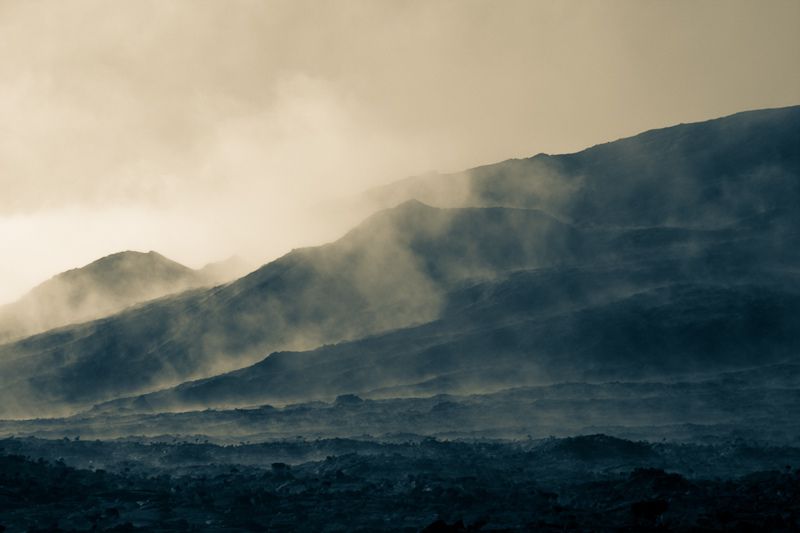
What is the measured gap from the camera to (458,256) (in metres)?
134

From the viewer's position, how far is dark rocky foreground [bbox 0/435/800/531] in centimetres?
2859

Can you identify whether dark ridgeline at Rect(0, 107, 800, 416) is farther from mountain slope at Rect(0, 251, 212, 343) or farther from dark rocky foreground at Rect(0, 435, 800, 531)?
dark rocky foreground at Rect(0, 435, 800, 531)

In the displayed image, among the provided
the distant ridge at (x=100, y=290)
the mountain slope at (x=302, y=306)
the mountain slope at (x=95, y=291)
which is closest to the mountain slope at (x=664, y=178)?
the mountain slope at (x=302, y=306)

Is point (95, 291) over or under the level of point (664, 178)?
over

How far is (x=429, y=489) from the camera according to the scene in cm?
3609

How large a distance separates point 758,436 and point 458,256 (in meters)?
80.6

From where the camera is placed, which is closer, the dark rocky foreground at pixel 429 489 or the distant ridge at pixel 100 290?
the dark rocky foreground at pixel 429 489

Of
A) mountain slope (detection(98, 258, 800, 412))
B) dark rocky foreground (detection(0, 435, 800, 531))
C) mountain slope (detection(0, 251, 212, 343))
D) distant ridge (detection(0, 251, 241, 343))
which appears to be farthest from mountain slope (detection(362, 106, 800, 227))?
dark rocky foreground (detection(0, 435, 800, 531))

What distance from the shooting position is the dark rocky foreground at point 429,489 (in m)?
28.6

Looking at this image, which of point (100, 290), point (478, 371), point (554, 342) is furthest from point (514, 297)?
point (100, 290)

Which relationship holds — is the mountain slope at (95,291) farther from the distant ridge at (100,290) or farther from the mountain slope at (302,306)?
the mountain slope at (302,306)

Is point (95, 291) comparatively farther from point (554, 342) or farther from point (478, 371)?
point (554, 342)

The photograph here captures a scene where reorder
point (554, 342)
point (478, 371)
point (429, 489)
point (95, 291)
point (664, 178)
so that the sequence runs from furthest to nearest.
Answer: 1. point (95, 291)
2. point (664, 178)
3. point (554, 342)
4. point (478, 371)
5. point (429, 489)

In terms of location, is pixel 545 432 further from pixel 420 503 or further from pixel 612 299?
pixel 612 299
